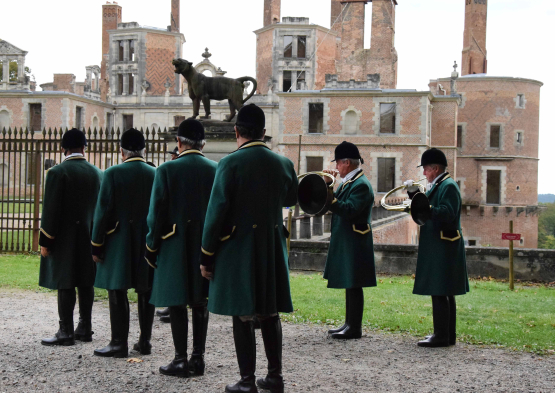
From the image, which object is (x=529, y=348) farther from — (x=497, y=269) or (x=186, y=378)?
(x=497, y=269)

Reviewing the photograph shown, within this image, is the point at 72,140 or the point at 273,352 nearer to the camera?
the point at 273,352

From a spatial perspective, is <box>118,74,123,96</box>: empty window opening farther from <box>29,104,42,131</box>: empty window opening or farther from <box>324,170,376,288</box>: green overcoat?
<box>324,170,376,288</box>: green overcoat

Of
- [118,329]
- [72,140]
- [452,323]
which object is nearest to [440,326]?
[452,323]

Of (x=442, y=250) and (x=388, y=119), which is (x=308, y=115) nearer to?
(x=388, y=119)

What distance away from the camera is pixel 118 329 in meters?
5.67

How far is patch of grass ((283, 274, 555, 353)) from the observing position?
6.66 meters

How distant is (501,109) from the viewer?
4422 cm

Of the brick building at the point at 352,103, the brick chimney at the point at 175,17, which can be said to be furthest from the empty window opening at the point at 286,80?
the brick chimney at the point at 175,17

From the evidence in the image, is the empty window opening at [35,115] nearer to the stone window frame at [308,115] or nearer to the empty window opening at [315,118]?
the stone window frame at [308,115]

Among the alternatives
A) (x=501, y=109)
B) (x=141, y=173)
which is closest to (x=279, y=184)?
(x=141, y=173)

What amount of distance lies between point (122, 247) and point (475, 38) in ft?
168

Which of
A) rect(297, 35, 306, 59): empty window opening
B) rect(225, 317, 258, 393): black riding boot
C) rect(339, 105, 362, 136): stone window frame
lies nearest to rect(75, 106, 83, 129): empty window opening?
rect(297, 35, 306, 59): empty window opening

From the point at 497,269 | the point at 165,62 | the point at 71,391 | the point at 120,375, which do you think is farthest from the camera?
the point at 165,62

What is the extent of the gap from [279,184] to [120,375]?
80.3 inches
